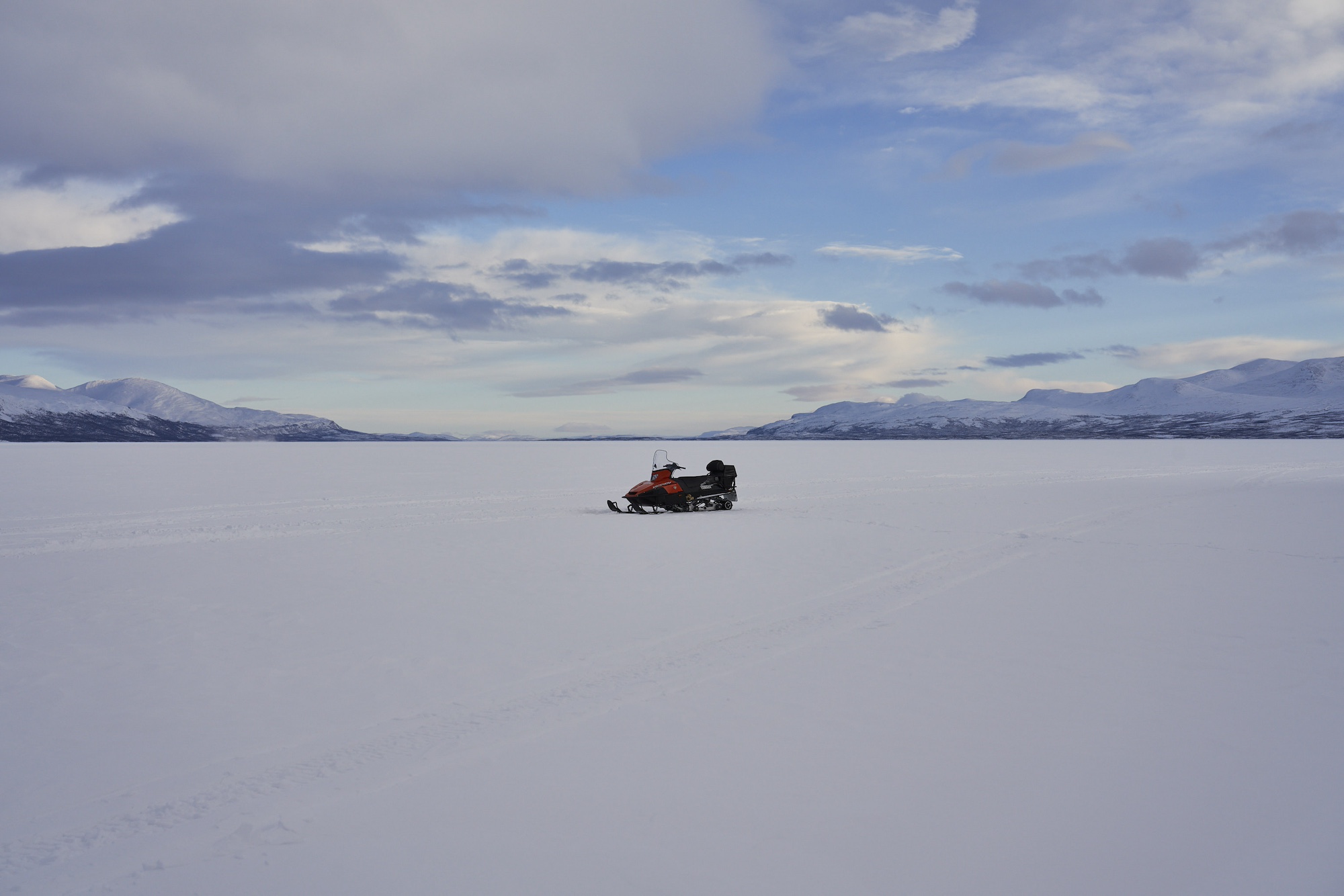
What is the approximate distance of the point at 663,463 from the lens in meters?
28.9

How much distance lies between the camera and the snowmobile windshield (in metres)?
26.9

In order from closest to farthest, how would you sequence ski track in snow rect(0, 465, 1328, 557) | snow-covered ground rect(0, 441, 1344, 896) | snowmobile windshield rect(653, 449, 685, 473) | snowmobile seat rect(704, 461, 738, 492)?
snow-covered ground rect(0, 441, 1344, 896), ski track in snow rect(0, 465, 1328, 557), snowmobile windshield rect(653, 449, 685, 473), snowmobile seat rect(704, 461, 738, 492)

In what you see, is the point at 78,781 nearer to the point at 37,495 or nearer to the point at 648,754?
the point at 648,754

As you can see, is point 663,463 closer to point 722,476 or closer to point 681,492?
point 722,476

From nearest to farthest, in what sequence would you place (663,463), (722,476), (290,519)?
(290,519) → (722,476) → (663,463)

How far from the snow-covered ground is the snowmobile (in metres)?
8.38

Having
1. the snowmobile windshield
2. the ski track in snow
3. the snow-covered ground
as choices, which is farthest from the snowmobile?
the snow-covered ground

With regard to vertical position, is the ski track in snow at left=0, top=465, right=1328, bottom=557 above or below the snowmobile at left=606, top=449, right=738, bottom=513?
below

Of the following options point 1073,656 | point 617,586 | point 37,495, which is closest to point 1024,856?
point 1073,656

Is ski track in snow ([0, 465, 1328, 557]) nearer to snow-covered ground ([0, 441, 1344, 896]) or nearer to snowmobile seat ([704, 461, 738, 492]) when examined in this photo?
snowmobile seat ([704, 461, 738, 492])

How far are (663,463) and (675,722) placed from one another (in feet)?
71.7

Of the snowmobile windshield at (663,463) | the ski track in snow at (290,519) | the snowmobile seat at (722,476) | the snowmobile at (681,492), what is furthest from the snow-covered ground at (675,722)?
the snowmobile seat at (722,476)

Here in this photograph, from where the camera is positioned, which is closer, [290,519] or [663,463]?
[290,519]

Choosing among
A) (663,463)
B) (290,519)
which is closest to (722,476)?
(663,463)
